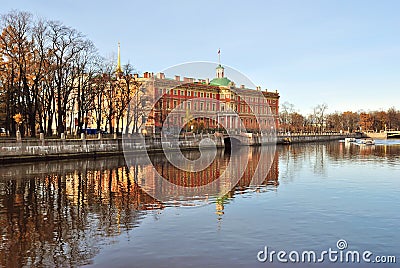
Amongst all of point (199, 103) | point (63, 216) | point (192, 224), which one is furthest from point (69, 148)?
point (199, 103)

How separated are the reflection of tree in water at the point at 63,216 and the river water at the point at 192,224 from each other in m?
0.04

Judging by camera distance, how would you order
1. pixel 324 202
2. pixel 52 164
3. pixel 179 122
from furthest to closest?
pixel 179 122 → pixel 52 164 → pixel 324 202

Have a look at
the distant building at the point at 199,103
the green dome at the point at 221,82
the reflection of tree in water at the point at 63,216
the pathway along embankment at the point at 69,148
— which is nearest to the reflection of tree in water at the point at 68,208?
the reflection of tree in water at the point at 63,216

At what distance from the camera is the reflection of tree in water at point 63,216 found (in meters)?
13.7

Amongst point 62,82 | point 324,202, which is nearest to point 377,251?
point 324,202

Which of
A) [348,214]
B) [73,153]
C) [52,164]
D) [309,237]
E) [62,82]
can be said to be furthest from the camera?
[62,82]

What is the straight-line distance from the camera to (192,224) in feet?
57.7

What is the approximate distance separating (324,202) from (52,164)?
2914 cm

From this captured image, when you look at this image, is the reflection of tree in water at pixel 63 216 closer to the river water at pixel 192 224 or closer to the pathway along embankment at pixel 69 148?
the river water at pixel 192 224

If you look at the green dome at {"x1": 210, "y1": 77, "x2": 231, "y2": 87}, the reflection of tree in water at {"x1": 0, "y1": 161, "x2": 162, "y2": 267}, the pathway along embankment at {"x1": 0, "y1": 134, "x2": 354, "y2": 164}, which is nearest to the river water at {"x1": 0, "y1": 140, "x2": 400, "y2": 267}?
the reflection of tree in water at {"x1": 0, "y1": 161, "x2": 162, "y2": 267}

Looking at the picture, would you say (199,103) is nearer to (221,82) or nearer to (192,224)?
(221,82)

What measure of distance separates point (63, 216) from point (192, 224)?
19.1 ft

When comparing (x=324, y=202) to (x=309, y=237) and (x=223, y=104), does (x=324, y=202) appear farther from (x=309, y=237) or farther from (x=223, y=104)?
(x=223, y=104)

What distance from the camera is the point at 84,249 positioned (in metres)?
14.1
